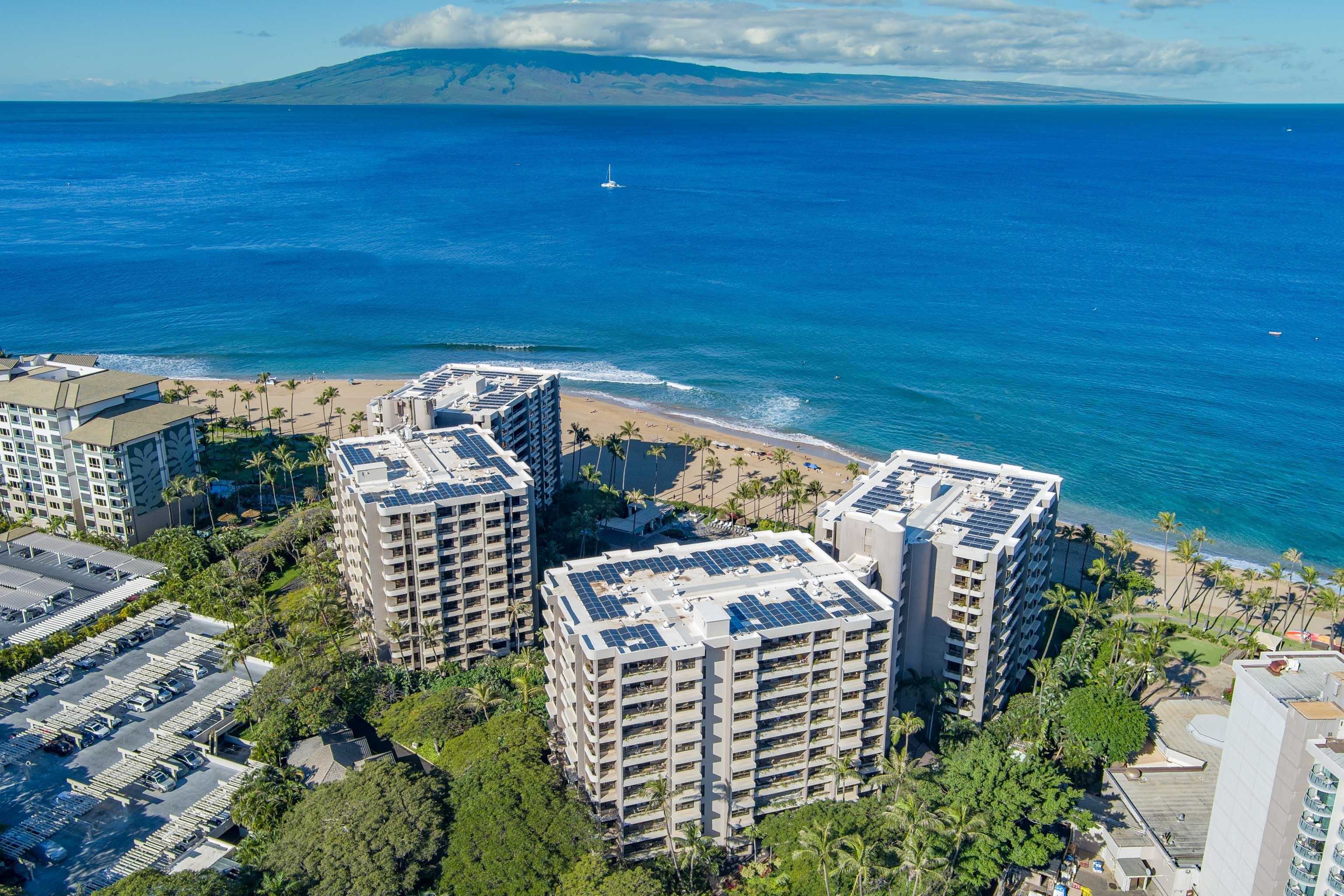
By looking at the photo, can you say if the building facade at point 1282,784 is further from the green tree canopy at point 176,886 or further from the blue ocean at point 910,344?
the blue ocean at point 910,344

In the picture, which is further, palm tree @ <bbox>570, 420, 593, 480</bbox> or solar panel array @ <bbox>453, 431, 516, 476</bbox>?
palm tree @ <bbox>570, 420, 593, 480</bbox>

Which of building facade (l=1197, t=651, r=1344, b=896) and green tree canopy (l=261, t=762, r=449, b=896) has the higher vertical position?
building facade (l=1197, t=651, r=1344, b=896)

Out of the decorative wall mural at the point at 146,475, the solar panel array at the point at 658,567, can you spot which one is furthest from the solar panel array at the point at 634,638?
the decorative wall mural at the point at 146,475

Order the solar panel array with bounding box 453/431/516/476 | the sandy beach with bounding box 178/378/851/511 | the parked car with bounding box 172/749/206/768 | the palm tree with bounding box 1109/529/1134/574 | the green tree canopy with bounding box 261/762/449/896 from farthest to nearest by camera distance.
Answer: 1. the sandy beach with bounding box 178/378/851/511
2. the palm tree with bounding box 1109/529/1134/574
3. the solar panel array with bounding box 453/431/516/476
4. the parked car with bounding box 172/749/206/768
5. the green tree canopy with bounding box 261/762/449/896

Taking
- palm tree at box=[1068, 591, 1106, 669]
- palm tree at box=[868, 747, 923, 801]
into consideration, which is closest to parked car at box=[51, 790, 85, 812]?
palm tree at box=[868, 747, 923, 801]

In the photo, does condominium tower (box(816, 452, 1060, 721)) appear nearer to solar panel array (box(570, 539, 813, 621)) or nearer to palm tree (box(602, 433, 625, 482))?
solar panel array (box(570, 539, 813, 621))
